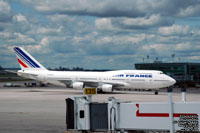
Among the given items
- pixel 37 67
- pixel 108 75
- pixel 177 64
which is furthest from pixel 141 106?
pixel 177 64

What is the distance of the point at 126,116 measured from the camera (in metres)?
11.6

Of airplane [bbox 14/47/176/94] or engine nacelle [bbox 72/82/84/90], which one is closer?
airplane [bbox 14/47/176/94]

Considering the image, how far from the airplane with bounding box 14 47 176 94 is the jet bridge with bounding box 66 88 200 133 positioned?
38.1m

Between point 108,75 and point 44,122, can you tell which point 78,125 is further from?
point 108,75

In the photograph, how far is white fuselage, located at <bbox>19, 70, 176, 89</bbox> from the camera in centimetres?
4931

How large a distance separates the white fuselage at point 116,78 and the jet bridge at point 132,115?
125ft

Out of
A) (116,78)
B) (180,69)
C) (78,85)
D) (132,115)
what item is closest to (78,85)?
(78,85)

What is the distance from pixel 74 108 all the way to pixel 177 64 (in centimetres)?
10720

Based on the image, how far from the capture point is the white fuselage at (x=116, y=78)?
49.3 metres

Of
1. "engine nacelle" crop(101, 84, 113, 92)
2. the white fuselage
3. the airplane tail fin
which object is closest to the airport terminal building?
the white fuselage

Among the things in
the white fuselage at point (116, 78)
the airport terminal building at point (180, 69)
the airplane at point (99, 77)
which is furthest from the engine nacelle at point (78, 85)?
the airport terminal building at point (180, 69)

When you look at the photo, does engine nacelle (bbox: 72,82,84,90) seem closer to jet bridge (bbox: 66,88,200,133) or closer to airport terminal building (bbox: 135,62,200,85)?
jet bridge (bbox: 66,88,200,133)

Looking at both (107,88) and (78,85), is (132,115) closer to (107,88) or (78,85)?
(107,88)

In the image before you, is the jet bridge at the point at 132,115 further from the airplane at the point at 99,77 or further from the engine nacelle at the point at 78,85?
the engine nacelle at the point at 78,85
